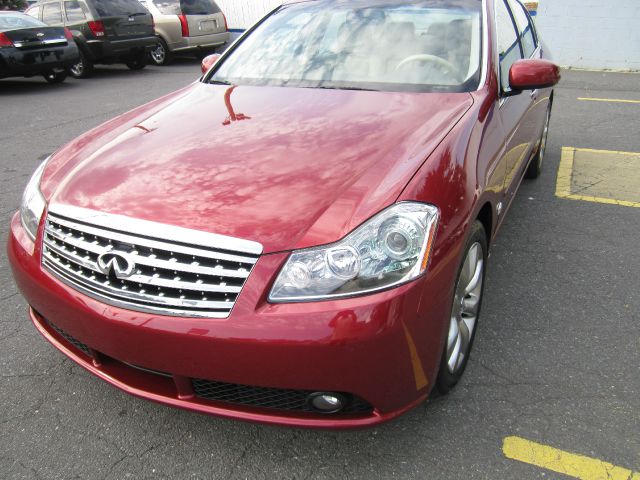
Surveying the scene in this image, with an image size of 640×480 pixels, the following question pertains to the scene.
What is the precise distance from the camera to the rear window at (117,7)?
444 inches

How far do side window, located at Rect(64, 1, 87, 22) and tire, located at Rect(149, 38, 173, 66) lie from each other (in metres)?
1.89

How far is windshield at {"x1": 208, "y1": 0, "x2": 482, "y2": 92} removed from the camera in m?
2.71

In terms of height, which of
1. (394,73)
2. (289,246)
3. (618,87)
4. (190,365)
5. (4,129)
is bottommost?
(618,87)

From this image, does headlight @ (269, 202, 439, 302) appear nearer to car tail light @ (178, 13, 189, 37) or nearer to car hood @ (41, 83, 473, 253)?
car hood @ (41, 83, 473, 253)

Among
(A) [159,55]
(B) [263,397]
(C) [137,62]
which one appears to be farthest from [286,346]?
(A) [159,55]

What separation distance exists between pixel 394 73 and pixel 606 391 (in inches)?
69.8

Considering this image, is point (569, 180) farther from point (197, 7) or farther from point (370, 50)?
point (197, 7)

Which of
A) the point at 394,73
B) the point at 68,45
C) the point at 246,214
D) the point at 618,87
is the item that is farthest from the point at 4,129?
the point at 618,87

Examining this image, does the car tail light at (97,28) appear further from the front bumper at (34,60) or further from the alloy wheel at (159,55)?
the alloy wheel at (159,55)

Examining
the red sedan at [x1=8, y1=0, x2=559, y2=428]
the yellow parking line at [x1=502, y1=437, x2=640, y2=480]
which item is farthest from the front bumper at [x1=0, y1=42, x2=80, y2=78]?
the yellow parking line at [x1=502, y1=437, x2=640, y2=480]

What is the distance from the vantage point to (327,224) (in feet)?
5.56

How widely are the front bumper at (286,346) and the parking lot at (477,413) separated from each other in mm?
282

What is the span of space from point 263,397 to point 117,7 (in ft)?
39.1

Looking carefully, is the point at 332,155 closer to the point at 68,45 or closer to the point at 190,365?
the point at 190,365
